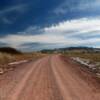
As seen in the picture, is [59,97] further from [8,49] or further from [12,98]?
[8,49]

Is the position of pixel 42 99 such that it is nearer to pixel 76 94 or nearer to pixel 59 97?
pixel 59 97

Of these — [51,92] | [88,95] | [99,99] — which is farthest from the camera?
[51,92]

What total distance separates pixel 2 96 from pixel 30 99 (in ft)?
5.19

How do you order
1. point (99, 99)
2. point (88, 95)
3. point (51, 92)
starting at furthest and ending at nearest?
point (51, 92) → point (88, 95) → point (99, 99)

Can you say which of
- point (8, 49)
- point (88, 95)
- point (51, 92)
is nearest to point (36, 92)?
point (51, 92)

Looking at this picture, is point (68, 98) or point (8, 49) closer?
point (68, 98)

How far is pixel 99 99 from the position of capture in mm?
9242

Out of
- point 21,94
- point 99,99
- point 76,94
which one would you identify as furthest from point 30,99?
point 99,99

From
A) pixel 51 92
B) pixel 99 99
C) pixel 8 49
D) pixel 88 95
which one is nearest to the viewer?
pixel 99 99

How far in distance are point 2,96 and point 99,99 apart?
432 centimetres

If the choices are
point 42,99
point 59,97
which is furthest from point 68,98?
point 42,99

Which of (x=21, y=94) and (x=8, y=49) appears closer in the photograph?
(x=21, y=94)

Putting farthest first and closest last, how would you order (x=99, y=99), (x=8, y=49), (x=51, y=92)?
(x=8, y=49), (x=51, y=92), (x=99, y=99)

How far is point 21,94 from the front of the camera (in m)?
10.4
